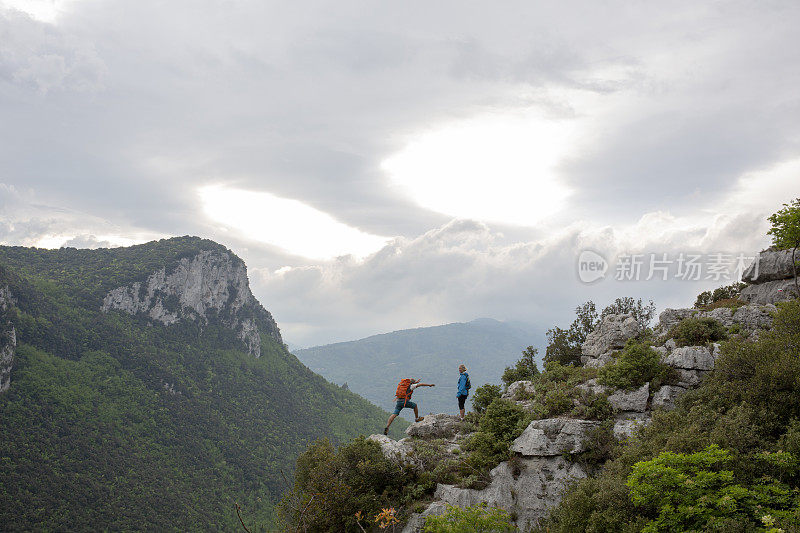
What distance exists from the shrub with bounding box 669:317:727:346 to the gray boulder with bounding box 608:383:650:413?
3795 mm

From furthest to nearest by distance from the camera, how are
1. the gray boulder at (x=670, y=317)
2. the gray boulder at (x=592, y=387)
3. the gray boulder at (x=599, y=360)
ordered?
the gray boulder at (x=670, y=317) < the gray boulder at (x=599, y=360) < the gray boulder at (x=592, y=387)

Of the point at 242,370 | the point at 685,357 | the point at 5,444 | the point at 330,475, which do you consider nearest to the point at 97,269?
the point at 242,370

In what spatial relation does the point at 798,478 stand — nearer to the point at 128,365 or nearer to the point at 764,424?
the point at 764,424

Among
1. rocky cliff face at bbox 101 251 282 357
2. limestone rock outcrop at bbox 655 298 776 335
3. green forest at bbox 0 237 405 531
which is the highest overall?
limestone rock outcrop at bbox 655 298 776 335

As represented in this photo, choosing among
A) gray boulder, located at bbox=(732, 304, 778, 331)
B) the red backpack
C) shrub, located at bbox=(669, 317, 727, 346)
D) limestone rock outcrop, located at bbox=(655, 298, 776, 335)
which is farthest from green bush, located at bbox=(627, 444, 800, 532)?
gray boulder, located at bbox=(732, 304, 778, 331)

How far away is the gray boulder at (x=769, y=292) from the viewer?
841 inches

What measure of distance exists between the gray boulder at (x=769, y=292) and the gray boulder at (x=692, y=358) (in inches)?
407

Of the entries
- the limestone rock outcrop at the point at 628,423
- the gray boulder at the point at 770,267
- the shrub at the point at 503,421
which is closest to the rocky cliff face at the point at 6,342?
the shrub at the point at 503,421

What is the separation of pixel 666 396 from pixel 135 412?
378 ft

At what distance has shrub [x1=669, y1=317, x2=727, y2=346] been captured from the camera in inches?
649

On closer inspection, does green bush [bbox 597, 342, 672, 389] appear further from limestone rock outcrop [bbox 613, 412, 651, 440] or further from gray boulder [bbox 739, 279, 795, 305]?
gray boulder [bbox 739, 279, 795, 305]

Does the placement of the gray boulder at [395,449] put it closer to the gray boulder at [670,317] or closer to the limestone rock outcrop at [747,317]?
the limestone rock outcrop at [747,317]

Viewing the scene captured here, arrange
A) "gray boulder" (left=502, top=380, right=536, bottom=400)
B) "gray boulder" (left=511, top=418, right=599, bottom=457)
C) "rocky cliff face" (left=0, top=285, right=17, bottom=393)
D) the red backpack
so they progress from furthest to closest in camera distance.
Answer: "rocky cliff face" (left=0, top=285, right=17, bottom=393) < "gray boulder" (left=502, top=380, right=536, bottom=400) < the red backpack < "gray boulder" (left=511, top=418, right=599, bottom=457)

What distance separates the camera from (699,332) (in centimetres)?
1672
